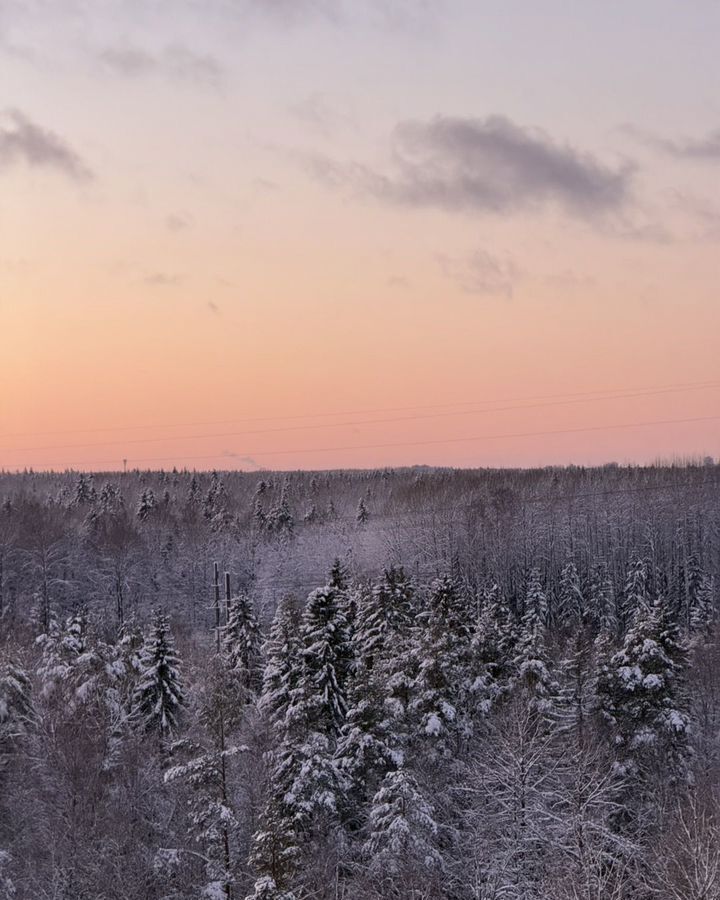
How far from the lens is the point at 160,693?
48.3 metres

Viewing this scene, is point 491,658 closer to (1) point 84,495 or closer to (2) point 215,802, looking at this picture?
(2) point 215,802

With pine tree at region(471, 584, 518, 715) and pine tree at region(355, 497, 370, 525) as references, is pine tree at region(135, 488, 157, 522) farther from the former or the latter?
pine tree at region(471, 584, 518, 715)

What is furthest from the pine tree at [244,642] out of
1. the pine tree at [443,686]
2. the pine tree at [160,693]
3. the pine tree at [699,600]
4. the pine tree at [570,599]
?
the pine tree at [570,599]

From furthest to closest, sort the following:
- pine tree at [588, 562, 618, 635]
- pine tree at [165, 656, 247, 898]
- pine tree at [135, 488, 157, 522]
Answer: pine tree at [135, 488, 157, 522] < pine tree at [588, 562, 618, 635] < pine tree at [165, 656, 247, 898]

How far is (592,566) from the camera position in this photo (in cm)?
11856

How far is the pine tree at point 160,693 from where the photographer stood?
47.9m

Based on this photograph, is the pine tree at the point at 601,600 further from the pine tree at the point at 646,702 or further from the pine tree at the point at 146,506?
the pine tree at the point at 146,506

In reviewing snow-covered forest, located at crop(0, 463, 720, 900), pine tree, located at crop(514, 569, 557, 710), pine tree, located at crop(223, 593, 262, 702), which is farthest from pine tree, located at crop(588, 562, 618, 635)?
pine tree, located at crop(514, 569, 557, 710)

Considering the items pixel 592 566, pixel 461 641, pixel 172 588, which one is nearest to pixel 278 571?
pixel 172 588

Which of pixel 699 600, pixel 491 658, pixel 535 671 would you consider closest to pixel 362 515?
pixel 699 600

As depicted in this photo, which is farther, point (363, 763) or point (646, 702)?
point (646, 702)

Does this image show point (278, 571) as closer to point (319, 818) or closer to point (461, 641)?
point (461, 641)

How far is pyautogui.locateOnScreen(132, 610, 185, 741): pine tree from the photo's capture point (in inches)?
1887

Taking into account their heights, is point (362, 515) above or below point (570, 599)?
above
